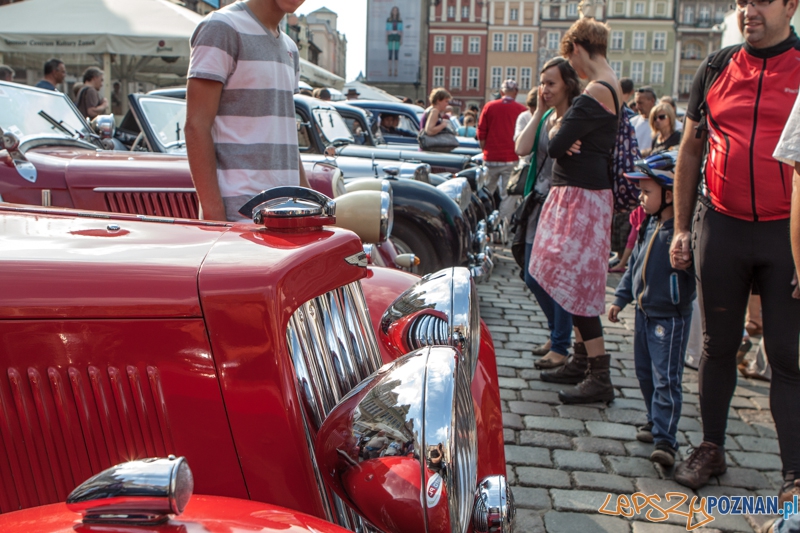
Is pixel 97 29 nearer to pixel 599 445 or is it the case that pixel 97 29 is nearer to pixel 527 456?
pixel 527 456

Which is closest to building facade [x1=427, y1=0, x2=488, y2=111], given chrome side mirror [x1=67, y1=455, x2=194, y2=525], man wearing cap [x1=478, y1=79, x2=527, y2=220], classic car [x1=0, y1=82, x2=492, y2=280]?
man wearing cap [x1=478, y1=79, x2=527, y2=220]

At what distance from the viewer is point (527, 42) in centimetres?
6600

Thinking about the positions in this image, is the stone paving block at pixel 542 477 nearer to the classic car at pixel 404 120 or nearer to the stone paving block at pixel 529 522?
→ the stone paving block at pixel 529 522

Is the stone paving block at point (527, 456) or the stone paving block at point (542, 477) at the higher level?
the stone paving block at point (542, 477)

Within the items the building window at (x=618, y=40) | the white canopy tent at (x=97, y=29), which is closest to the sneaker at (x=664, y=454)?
the white canopy tent at (x=97, y=29)

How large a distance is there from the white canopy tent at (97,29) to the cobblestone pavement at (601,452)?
7.16 m

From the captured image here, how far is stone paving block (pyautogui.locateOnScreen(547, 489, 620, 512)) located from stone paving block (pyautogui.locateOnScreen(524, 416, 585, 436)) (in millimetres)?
601

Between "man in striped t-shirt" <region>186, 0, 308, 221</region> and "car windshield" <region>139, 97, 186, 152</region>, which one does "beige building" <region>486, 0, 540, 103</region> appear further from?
"man in striped t-shirt" <region>186, 0, 308, 221</region>

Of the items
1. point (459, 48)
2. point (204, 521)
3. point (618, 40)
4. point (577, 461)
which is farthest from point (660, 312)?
point (618, 40)

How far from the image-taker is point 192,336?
123cm

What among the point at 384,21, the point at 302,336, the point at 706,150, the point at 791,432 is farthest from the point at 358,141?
the point at 384,21

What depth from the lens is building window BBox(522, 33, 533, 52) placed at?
216ft

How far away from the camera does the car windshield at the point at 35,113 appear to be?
427 centimetres

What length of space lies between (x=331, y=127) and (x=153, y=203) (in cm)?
378
